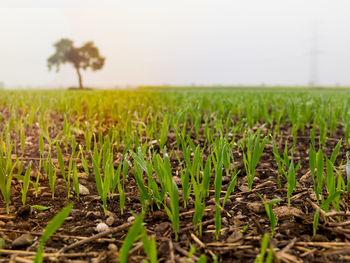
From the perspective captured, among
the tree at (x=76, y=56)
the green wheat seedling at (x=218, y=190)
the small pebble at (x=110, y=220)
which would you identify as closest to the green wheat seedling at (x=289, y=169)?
the green wheat seedling at (x=218, y=190)

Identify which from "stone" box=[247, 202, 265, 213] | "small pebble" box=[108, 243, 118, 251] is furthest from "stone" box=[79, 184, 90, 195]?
"stone" box=[247, 202, 265, 213]

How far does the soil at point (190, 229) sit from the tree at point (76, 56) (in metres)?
37.7

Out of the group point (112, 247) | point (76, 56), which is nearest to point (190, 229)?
point (112, 247)

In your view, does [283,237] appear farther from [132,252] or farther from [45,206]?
[45,206]

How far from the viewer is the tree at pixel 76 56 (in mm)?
37188

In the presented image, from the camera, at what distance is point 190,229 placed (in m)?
1.27

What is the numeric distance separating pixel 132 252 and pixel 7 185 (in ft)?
2.54

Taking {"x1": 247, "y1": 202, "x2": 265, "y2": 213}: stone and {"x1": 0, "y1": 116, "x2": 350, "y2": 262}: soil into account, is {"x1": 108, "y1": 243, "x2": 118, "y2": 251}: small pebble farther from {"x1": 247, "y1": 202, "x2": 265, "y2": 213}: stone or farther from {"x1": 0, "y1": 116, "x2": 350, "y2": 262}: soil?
{"x1": 247, "y1": 202, "x2": 265, "y2": 213}: stone

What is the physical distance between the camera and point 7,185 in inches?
58.6

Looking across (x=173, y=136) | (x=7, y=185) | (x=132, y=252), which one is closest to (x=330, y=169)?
(x=132, y=252)

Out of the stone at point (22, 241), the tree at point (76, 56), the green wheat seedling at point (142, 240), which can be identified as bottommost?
the stone at point (22, 241)

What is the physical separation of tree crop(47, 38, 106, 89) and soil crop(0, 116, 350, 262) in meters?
37.7

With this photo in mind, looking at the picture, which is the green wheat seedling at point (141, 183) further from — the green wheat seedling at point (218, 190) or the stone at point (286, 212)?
the stone at point (286, 212)

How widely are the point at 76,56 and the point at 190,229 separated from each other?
38.9 m
